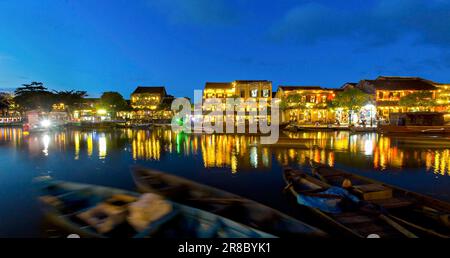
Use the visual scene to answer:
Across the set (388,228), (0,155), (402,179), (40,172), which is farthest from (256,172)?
(0,155)

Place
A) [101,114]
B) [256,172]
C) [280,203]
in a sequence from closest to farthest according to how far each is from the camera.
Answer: [280,203]
[256,172]
[101,114]

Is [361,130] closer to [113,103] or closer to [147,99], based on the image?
[147,99]

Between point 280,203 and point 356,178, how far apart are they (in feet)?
13.9

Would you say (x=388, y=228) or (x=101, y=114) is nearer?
(x=388, y=228)

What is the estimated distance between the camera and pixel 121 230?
8.56 meters

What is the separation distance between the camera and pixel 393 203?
10.0m

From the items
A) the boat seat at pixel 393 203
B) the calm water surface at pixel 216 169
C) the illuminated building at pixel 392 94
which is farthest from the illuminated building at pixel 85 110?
the boat seat at pixel 393 203

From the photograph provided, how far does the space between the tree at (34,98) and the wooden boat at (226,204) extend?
92.3 metres

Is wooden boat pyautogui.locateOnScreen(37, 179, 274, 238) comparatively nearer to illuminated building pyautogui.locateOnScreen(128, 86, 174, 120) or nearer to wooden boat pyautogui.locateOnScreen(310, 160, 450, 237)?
wooden boat pyautogui.locateOnScreen(310, 160, 450, 237)

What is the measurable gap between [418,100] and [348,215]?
201 ft

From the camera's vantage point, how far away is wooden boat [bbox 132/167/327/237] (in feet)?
27.0

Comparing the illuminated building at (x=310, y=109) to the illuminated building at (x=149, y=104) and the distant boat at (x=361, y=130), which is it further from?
the illuminated building at (x=149, y=104)

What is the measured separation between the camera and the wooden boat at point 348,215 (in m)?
7.80
